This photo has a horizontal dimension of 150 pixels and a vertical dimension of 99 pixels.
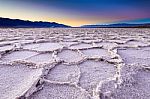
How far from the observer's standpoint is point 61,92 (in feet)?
3.79

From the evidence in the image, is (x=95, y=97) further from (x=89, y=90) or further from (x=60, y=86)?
(x=60, y=86)

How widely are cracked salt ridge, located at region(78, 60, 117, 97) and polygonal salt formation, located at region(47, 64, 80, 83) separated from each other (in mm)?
42

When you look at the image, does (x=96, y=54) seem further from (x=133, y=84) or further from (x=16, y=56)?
(x=133, y=84)

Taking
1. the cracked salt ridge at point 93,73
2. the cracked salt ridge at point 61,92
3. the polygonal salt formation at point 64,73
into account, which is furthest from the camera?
the polygonal salt formation at point 64,73

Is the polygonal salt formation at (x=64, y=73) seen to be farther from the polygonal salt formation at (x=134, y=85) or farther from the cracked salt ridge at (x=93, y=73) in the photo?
the polygonal salt formation at (x=134, y=85)

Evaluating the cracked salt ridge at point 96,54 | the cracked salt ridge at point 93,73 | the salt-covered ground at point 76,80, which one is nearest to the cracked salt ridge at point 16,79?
the salt-covered ground at point 76,80

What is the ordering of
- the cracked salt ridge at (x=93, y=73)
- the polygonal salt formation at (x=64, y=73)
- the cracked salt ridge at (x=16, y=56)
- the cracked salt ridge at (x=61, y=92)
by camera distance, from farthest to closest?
the cracked salt ridge at (x=16, y=56) → the polygonal salt formation at (x=64, y=73) → the cracked salt ridge at (x=93, y=73) → the cracked salt ridge at (x=61, y=92)

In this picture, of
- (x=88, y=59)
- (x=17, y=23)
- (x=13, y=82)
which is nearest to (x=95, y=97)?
(x=13, y=82)

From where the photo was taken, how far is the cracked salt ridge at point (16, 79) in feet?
3.75

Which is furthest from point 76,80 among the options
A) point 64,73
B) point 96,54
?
point 96,54

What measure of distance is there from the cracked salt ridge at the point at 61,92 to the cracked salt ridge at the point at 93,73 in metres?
0.05

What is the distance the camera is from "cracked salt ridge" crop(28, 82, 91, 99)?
1.10 metres

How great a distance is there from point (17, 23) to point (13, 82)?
112ft

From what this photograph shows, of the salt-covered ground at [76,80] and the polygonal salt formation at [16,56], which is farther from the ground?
the polygonal salt formation at [16,56]
